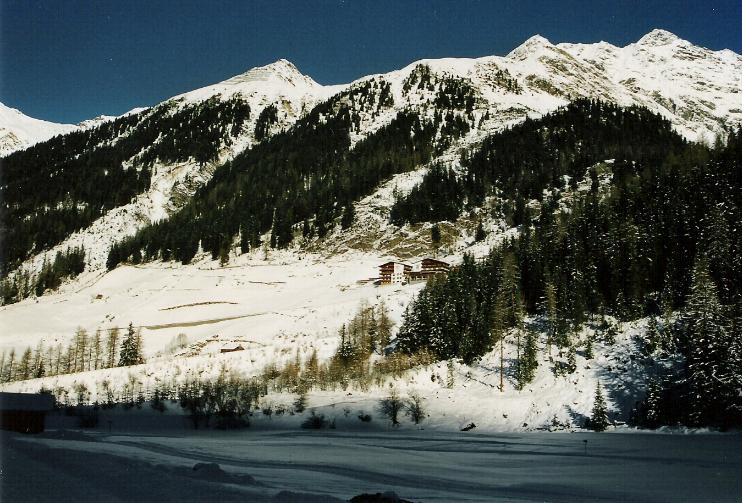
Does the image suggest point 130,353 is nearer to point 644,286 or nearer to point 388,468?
point 388,468

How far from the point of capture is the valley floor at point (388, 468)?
13906mm

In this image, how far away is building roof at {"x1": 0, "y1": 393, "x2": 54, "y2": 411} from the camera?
3291 cm

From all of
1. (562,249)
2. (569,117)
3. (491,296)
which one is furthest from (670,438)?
(569,117)

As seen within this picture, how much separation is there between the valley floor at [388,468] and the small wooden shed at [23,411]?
264 inches

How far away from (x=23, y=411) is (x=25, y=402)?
2.23ft

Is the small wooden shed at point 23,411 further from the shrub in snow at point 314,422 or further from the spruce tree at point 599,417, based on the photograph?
the spruce tree at point 599,417

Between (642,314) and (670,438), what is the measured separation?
2488cm

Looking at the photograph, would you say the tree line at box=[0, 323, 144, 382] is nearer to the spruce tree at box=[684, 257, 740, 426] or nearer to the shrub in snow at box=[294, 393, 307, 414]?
the shrub in snow at box=[294, 393, 307, 414]

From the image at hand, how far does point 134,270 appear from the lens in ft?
499

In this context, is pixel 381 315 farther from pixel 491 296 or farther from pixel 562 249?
pixel 562 249

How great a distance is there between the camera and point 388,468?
2608cm

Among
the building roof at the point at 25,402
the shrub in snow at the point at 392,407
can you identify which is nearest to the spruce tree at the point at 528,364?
the shrub in snow at the point at 392,407

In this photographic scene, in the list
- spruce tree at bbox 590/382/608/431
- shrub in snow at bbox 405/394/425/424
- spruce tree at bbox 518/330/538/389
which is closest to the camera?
spruce tree at bbox 590/382/608/431

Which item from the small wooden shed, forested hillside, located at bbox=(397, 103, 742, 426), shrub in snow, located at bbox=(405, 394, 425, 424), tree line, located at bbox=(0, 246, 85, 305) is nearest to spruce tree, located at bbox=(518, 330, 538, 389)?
forested hillside, located at bbox=(397, 103, 742, 426)
